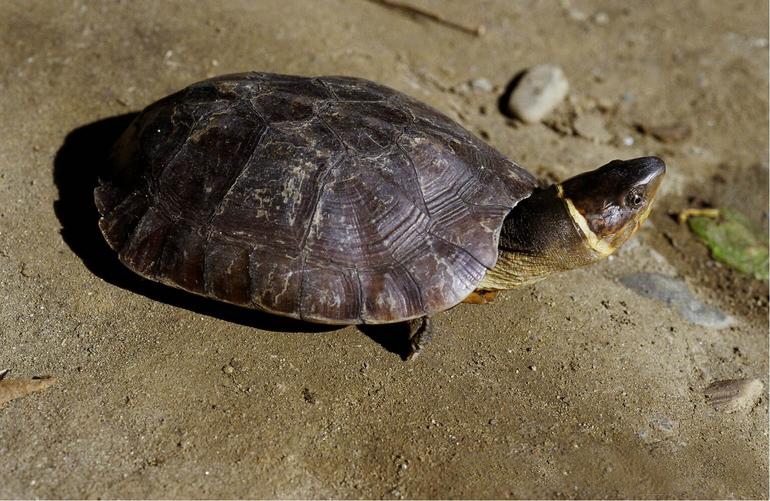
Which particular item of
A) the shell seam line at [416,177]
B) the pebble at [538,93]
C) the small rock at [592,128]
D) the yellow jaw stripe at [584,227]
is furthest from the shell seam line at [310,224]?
the small rock at [592,128]

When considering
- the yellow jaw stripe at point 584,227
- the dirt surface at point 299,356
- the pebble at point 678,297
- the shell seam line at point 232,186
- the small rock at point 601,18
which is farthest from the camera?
the small rock at point 601,18

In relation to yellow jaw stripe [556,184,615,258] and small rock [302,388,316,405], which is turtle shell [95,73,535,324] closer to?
yellow jaw stripe [556,184,615,258]

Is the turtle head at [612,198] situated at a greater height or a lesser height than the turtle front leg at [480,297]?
greater

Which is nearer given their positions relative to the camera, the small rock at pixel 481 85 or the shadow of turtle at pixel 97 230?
the shadow of turtle at pixel 97 230

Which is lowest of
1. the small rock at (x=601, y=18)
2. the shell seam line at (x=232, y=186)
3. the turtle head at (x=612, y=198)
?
the small rock at (x=601, y=18)

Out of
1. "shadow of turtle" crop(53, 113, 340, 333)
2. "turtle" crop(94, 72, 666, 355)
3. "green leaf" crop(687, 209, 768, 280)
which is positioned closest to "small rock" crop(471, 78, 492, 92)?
"green leaf" crop(687, 209, 768, 280)

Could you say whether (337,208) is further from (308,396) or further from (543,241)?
(543,241)

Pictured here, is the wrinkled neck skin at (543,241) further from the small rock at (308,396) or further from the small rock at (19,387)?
the small rock at (19,387)
